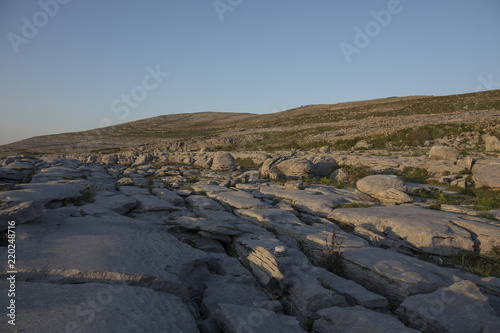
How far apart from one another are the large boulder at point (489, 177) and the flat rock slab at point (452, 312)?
11.4 metres

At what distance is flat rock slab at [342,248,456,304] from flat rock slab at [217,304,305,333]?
2469mm

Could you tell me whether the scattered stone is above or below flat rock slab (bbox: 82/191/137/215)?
above

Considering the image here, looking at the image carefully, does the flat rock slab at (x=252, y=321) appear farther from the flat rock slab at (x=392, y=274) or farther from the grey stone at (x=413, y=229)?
the grey stone at (x=413, y=229)

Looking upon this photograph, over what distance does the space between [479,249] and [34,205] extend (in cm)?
1242

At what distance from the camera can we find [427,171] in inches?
683

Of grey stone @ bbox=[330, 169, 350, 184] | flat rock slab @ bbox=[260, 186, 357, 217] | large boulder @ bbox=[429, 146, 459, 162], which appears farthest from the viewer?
large boulder @ bbox=[429, 146, 459, 162]

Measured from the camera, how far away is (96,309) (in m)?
3.74

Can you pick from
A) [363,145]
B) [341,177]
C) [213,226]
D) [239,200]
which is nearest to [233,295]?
[213,226]

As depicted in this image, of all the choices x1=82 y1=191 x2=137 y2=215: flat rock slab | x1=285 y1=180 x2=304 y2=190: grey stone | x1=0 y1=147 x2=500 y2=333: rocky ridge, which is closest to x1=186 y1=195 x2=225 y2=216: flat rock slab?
x1=0 y1=147 x2=500 y2=333: rocky ridge

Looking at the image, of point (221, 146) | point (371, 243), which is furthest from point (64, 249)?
point (221, 146)

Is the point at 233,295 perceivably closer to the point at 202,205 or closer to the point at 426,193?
the point at 202,205

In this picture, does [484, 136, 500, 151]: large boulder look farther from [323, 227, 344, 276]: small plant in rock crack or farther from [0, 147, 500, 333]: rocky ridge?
[323, 227, 344, 276]: small plant in rock crack

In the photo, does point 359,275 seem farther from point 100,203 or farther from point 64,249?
point 100,203

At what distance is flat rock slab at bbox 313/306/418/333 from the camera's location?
13.1 feet
